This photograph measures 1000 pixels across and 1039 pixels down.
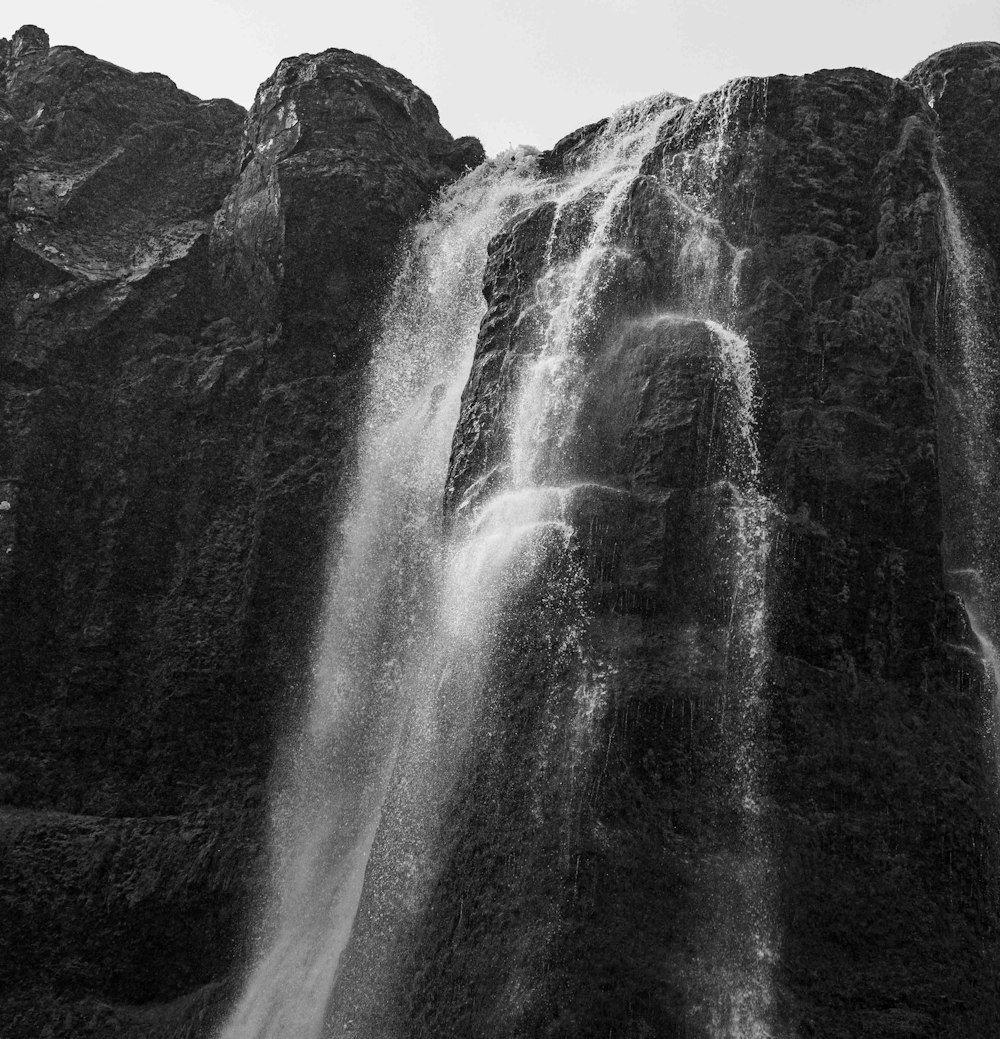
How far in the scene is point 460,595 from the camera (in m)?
11.5

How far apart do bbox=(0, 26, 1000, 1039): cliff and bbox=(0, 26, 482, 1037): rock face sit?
0.17ft

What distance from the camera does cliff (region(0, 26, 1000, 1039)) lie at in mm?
9383

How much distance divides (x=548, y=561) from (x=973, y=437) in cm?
599

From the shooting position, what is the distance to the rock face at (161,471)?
12.7 m

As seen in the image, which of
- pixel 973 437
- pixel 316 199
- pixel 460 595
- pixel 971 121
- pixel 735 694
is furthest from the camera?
pixel 316 199

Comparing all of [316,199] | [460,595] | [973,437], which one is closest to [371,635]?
[460,595]

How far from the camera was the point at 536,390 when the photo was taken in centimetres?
1250

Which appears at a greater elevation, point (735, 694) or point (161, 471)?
point (161, 471)

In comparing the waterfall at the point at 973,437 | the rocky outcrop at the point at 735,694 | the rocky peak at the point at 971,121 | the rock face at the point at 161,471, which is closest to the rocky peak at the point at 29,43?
the rock face at the point at 161,471

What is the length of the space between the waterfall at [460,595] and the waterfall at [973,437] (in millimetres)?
2889

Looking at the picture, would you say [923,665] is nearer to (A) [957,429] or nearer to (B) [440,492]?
(A) [957,429]

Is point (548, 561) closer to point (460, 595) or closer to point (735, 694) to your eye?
point (460, 595)

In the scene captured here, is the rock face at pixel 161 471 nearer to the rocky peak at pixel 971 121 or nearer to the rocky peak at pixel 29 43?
the rocky peak at pixel 29 43

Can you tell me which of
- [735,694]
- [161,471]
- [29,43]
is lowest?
[735,694]
